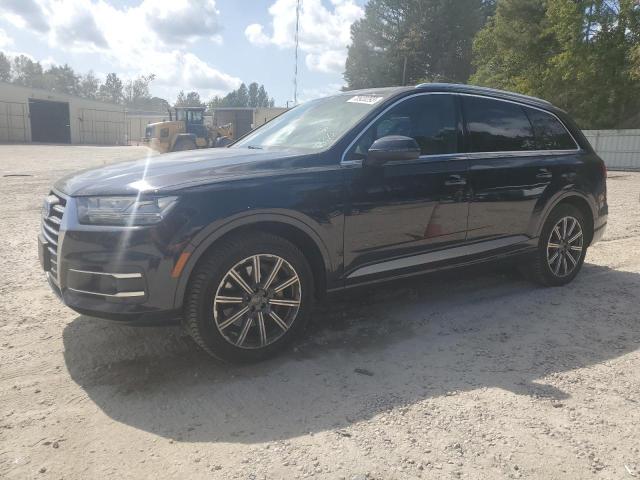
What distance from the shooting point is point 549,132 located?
190 inches

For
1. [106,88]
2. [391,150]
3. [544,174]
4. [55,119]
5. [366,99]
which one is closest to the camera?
[391,150]

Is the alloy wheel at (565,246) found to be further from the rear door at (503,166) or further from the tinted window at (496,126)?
the tinted window at (496,126)

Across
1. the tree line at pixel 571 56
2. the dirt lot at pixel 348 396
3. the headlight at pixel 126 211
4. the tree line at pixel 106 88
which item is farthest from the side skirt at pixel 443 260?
the tree line at pixel 106 88

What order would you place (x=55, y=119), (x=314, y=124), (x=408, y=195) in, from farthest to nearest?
(x=55, y=119), (x=314, y=124), (x=408, y=195)

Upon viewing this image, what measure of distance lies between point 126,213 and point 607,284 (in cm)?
453

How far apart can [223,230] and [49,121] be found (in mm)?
56611

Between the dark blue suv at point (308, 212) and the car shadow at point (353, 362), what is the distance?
33cm

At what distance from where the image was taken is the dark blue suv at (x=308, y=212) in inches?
115

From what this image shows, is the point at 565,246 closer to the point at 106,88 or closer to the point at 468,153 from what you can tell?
the point at 468,153

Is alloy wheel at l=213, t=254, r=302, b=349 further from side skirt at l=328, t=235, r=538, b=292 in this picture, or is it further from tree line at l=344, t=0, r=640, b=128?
tree line at l=344, t=0, r=640, b=128

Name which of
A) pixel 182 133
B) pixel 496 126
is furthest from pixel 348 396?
pixel 182 133

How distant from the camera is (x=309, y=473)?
230 cm

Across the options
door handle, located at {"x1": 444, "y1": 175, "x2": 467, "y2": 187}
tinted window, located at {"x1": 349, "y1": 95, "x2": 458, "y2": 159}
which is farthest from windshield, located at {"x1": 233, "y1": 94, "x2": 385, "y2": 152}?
door handle, located at {"x1": 444, "y1": 175, "x2": 467, "y2": 187}

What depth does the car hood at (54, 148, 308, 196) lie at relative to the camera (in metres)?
2.99
